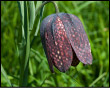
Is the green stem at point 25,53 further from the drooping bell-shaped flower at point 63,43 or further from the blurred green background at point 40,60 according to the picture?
the blurred green background at point 40,60

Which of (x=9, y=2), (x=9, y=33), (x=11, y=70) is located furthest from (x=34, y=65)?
(x=9, y=2)

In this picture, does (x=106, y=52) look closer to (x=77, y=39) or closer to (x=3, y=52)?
(x=3, y=52)

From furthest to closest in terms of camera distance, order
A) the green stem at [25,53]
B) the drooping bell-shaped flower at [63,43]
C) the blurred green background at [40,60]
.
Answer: the blurred green background at [40,60], the green stem at [25,53], the drooping bell-shaped flower at [63,43]

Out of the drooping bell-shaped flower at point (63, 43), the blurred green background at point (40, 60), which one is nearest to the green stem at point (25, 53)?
the drooping bell-shaped flower at point (63, 43)

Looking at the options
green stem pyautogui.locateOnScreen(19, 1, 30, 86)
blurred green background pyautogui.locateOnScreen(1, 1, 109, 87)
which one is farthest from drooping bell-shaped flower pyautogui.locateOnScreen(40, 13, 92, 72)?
blurred green background pyautogui.locateOnScreen(1, 1, 109, 87)

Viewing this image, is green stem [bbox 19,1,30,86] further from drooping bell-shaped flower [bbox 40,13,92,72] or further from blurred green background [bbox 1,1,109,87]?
blurred green background [bbox 1,1,109,87]

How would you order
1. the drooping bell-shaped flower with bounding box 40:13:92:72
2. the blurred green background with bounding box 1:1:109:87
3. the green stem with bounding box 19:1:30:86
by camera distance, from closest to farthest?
the drooping bell-shaped flower with bounding box 40:13:92:72 → the green stem with bounding box 19:1:30:86 → the blurred green background with bounding box 1:1:109:87

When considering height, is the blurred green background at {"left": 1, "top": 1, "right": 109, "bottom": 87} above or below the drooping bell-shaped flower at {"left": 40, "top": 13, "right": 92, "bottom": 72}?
below

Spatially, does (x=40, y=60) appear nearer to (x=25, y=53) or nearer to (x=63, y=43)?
(x=25, y=53)
